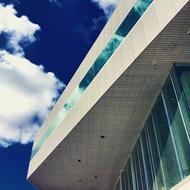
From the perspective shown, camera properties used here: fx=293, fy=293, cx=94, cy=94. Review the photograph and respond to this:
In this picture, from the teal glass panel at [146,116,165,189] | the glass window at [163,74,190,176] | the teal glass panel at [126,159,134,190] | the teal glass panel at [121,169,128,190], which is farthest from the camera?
the teal glass panel at [121,169,128,190]

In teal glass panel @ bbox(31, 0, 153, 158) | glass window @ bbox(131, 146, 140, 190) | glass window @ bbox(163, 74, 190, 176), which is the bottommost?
glass window @ bbox(163, 74, 190, 176)

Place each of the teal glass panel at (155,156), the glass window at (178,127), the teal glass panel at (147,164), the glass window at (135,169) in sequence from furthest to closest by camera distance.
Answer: the glass window at (135,169)
the teal glass panel at (147,164)
the teal glass panel at (155,156)
the glass window at (178,127)

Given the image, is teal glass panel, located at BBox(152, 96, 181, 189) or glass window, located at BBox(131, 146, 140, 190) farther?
glass window, located at BBox(131, 146, 140, 190)

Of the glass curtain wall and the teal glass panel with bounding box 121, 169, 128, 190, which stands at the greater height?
the teal glass panel with bounding box 121, 169, 128, 190

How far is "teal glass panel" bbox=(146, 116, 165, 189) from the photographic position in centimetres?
784

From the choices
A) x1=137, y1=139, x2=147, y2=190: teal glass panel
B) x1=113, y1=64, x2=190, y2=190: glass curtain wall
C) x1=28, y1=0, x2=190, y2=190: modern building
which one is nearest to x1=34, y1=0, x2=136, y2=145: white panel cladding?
x1=28, y1=0, x2=190, y2=190: modern building

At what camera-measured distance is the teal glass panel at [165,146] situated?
22.0ft

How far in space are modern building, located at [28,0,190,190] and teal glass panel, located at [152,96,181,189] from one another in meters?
0.02

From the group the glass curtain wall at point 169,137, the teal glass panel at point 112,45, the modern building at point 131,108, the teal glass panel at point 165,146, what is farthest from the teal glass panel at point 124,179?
the teal glass panel at point 165,146

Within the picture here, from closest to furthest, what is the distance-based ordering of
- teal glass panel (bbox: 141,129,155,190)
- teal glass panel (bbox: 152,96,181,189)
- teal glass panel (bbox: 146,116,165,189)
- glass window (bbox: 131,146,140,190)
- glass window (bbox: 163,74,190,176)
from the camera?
glass window (bbox: 163,74,190,176)
teal glass panel (bbox: 152,96,181,189)
teal glass panel (bbox: 146,116,165,189)
teal glass panel (bbox: 141,129,155,190)
glass window (bbox: 131,146,140,190)

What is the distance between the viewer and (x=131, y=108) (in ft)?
28.5

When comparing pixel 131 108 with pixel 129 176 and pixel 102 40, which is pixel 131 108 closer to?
pixel 102 40

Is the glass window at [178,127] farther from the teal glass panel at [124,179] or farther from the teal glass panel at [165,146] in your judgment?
the teal glass panel at [124,179]

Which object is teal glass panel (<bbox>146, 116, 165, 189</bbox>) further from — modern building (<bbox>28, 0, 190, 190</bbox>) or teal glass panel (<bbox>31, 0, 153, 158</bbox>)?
teal glass panel (<bbox>31, 0, 153, 158</bbox>)
